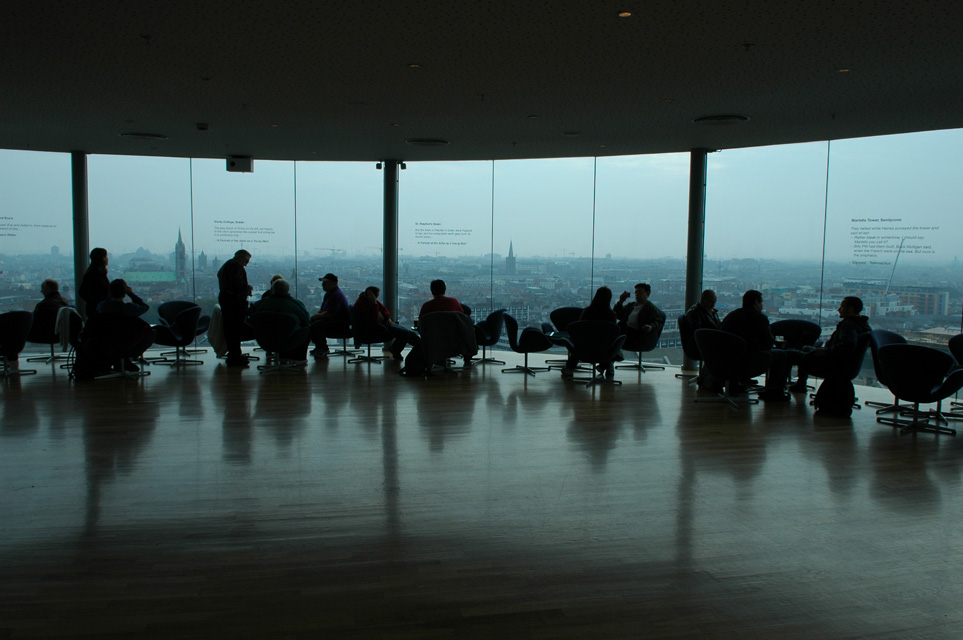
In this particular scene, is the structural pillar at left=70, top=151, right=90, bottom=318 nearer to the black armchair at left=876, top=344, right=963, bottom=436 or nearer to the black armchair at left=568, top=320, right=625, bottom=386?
the black armchair at left=568, top=320, right=625, bottom=386

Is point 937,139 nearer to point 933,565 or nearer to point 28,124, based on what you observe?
point 933,565

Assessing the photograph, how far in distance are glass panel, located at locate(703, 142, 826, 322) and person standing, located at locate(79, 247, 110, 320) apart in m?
9.16

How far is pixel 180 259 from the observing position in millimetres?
13023

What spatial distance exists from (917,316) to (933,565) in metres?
6.96

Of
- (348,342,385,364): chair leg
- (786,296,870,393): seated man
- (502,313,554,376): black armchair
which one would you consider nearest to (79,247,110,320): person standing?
(348,342,385,364): chair leg

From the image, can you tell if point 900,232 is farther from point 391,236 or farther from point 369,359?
point 391,236

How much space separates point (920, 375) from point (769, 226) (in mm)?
4763

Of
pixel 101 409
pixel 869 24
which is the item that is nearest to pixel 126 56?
pixel 101 409

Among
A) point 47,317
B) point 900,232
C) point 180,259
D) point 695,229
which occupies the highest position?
point 695,229

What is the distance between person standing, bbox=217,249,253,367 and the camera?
9.92 meters

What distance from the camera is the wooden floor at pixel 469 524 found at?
306 cm

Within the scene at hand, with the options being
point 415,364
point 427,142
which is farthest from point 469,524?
point 427,142

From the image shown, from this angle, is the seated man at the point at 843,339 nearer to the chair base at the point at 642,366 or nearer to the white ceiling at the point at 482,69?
the white ceiling at the point at 482,69

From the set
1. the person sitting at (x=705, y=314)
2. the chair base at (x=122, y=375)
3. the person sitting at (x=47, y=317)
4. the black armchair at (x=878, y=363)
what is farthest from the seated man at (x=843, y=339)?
the person sitting at (x=47, y=317)
